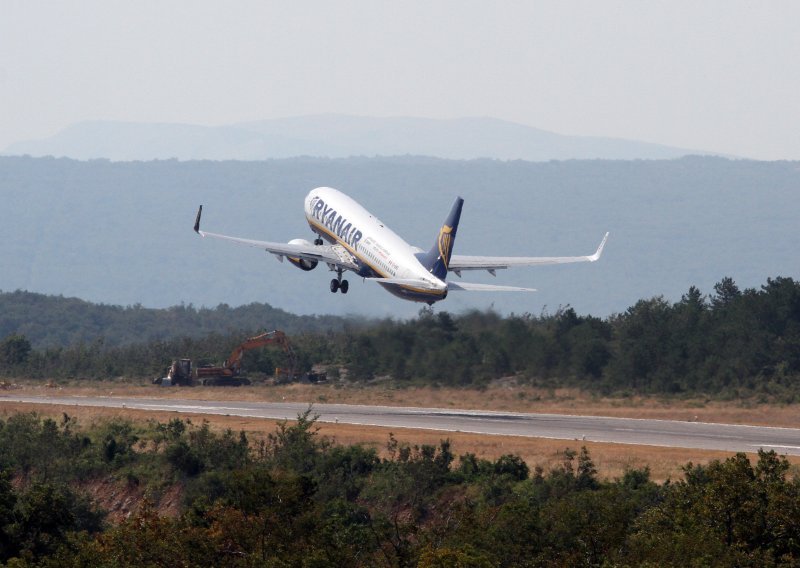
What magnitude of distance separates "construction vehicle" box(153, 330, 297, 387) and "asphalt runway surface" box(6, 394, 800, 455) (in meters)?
9.97

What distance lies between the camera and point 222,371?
102188 millimetres

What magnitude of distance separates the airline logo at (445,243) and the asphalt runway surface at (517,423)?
26.7ft

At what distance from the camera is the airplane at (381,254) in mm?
78750

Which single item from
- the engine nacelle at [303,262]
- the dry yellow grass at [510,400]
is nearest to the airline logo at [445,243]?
the dry yellow grass at [510,400]

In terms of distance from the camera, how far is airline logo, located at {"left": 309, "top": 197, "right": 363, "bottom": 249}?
88000 millimetres

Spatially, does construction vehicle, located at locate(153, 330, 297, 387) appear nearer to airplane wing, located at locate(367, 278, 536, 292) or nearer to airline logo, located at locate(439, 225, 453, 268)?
airplane wing, located at locate(367, 278, 536, 292)

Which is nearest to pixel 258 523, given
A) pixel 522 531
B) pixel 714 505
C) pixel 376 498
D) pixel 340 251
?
pixel 522 531

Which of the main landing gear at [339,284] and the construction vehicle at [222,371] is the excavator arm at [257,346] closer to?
the construction vehicle at [222,371]

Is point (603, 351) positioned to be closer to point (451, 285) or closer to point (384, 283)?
point (451, 285)

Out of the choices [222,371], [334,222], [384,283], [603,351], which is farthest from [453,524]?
[222,371]

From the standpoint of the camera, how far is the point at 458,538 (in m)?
37.8

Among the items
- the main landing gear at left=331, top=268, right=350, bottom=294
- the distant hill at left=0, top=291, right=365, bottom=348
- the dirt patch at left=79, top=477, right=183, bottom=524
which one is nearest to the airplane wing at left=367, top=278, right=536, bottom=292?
the main landing gear at left=331, top=268, right=350, bottom=294

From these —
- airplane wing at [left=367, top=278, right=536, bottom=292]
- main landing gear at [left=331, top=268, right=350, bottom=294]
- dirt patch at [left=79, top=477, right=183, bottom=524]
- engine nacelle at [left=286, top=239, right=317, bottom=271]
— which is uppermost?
engine nacelle at [left=286, top=239, right=317, bottom=271]

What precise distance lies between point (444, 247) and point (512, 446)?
57.6 feet
